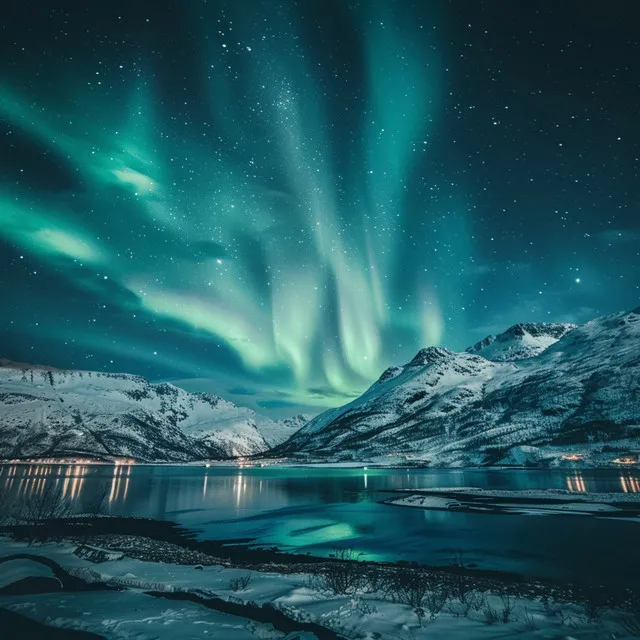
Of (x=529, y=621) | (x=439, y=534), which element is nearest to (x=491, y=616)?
(x=529, y=621)

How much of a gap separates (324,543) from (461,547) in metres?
11.5

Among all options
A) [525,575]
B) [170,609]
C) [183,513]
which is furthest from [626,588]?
[183,513]

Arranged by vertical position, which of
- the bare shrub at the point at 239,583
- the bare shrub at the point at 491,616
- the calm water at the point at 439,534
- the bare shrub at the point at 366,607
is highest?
the bare shrub at the point at 239,583

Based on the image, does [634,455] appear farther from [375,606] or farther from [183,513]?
[375,606]

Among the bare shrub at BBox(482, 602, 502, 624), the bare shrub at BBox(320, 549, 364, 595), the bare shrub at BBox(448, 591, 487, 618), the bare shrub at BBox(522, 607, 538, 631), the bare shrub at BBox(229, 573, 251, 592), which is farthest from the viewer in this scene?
the bare shrub at BBox(320, 549, 364, 595)

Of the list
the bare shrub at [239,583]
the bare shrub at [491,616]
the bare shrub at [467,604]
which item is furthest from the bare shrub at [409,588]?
the bare shrub at [239,583]

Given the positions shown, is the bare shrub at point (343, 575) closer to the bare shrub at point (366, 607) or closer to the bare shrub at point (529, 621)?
the bare shrub at point (366, 607)

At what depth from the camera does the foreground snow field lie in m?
12.6

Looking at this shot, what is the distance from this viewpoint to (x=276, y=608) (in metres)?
14.9

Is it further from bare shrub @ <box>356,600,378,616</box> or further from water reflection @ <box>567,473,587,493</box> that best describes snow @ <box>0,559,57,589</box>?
water reflection @ <box>567,473,587,493</box>

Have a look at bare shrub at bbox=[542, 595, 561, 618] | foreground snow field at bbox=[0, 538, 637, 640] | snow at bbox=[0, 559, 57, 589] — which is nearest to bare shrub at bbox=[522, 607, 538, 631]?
foreground snow field at bbox=[0, 538, 637, 640]

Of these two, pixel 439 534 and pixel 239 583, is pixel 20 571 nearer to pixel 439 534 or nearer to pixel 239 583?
pixel 239 583

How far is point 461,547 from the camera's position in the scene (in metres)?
32.5

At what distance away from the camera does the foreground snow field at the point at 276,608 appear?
41.3 ft
